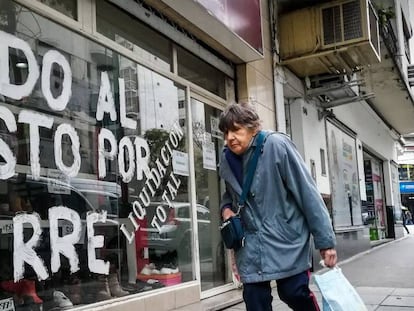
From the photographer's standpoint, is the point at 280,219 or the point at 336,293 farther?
the point at 280,219

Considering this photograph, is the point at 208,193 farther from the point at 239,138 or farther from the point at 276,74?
the point at 239,138

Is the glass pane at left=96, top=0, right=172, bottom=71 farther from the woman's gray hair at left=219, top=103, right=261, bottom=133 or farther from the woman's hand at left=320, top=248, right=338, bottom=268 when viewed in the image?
the woman's hand at left=320, top=248, right=338, bottom=268

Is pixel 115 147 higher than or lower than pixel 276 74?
lower

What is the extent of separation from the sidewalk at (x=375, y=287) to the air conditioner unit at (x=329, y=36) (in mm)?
3627

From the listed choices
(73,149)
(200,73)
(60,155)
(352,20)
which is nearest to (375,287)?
(200,73)

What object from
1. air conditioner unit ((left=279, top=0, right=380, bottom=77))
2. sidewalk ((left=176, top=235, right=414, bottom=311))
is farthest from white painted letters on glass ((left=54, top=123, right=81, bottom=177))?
air conditioner unit ((left=279, top=0, right=380, bottom=77))

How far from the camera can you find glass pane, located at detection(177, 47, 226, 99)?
6.46 m

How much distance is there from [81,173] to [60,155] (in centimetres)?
30

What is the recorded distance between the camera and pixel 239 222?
2.88 meters

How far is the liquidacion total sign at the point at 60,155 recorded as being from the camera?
382 cm

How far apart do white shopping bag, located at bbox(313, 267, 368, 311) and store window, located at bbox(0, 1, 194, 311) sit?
227 cm

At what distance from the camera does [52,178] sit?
4.15 metres

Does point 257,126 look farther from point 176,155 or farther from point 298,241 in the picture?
point 176,155

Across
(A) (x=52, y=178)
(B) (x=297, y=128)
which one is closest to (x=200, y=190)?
(A) (x=52, y=178)
